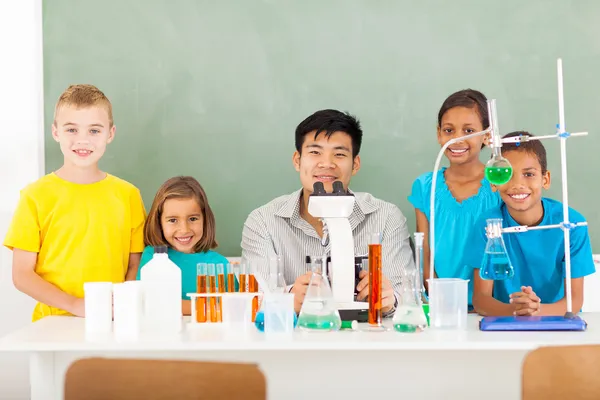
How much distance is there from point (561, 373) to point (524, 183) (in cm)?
81

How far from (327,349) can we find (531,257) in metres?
0.96

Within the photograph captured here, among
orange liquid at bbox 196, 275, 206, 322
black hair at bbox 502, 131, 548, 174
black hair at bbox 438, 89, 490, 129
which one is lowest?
orange liquid at bbox 196, 275, 206, 322

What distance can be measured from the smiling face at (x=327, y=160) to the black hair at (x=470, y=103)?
427mm

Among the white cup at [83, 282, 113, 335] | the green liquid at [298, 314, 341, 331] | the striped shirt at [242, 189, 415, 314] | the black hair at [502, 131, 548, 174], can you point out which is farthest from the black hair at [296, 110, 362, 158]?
the white cup at [83, 282, 113, 335]

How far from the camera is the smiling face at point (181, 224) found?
256 centimetres

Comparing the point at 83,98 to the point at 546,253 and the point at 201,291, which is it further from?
the point at 546,253

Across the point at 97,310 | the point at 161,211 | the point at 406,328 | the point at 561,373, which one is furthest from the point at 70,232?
the point at 561,373

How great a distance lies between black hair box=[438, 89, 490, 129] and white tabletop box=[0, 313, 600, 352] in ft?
3.49

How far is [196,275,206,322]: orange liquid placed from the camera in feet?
6.52

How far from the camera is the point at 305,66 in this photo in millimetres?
3004

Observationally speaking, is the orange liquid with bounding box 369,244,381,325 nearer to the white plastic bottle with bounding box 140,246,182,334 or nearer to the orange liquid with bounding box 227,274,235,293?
the orange liquid with bounding box 227,274,235,293

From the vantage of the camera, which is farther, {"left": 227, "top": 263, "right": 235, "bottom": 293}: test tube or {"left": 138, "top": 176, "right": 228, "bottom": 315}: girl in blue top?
{"left": 138, "top": 176, "right": 228, "bottom": 315}: girl in blue top

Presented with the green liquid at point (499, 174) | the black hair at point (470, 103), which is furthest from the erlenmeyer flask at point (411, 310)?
the black hair at point (470, 103)

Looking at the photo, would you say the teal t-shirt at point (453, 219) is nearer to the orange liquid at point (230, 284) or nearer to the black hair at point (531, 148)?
the black hair at point (531, 148)
